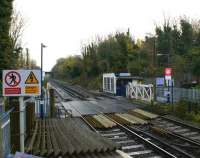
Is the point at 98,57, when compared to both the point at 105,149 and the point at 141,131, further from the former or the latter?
the point at 105,149

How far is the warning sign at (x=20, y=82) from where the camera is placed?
380 inches

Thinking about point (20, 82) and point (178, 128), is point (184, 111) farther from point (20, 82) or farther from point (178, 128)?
point (20, 82)

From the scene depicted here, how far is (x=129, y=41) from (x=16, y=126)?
57.0 metres

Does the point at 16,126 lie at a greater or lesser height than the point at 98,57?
lesser

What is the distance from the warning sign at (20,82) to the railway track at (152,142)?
5.84 meters

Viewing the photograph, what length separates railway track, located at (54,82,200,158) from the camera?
14375mm

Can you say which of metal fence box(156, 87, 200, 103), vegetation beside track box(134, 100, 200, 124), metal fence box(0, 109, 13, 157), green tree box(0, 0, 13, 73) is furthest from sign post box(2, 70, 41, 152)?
metal fence box(156, 87, 200, 103)

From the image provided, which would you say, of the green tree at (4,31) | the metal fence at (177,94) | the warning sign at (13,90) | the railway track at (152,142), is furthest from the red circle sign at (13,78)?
the metal fence at (177,94)

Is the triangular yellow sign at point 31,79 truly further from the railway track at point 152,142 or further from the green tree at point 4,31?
the green tree at point 4,31

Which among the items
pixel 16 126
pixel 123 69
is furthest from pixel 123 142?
pixel 123 69

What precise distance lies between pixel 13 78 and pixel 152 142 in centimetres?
883

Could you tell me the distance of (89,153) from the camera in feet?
41.9

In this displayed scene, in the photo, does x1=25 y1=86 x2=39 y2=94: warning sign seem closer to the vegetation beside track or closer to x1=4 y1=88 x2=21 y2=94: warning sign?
x1=4 y1=88 x2=21 y2=94: warning sign

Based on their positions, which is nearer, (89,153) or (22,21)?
(89,153)
